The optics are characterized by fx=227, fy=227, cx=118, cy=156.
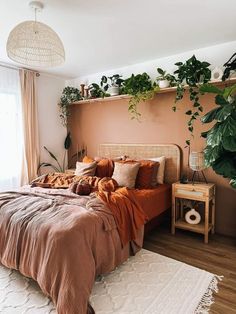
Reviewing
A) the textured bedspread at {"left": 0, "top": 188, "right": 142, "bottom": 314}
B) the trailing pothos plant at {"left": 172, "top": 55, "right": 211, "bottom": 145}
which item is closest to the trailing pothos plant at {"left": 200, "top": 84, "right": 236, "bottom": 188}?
the trailing pothos plant at {"left": 172, "top": 55, "right": 211, "bottom": 145}

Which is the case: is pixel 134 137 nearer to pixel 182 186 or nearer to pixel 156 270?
pixel 182 186

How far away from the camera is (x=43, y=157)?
430cm

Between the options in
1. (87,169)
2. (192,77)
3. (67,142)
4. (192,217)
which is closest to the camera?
(192,77)

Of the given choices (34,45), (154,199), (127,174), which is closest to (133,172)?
(127,174)

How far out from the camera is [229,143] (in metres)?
1.98

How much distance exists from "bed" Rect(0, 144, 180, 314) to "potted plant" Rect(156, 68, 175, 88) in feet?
5.27

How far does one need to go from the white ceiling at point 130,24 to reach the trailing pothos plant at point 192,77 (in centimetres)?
29

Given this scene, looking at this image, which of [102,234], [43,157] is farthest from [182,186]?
[43,157]

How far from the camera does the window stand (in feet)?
11.9

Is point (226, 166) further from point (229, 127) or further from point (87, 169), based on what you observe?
point (87, 169)

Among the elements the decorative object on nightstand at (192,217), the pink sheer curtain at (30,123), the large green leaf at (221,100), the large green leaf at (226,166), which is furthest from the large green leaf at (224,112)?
the pink sheer curtain at (30,123)

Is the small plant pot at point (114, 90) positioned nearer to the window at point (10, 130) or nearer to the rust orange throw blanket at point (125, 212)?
the window at point (10, 130)

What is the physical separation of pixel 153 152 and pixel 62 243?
7.21 ft

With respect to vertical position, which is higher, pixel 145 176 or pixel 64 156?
pixel 64 156
